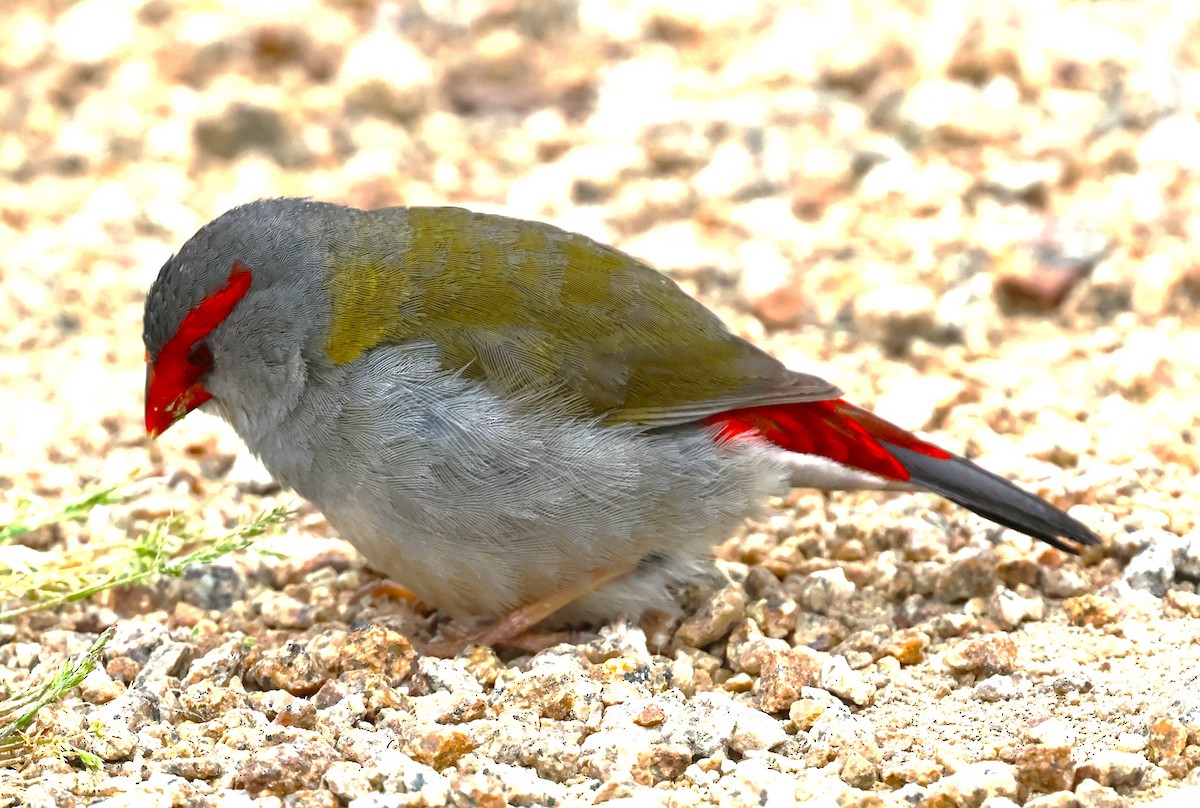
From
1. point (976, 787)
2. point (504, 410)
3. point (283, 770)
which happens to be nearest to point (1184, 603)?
point (976, 787)

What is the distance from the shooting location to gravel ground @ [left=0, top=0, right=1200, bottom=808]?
336 cm

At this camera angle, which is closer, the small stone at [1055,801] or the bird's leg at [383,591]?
the small stone at [1055,801]

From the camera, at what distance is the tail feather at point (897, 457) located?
13.4 feet

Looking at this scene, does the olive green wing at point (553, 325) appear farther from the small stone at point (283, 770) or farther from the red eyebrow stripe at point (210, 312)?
the small stone at point (283, 770)

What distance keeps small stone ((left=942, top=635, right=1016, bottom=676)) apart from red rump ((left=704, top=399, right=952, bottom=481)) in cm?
56

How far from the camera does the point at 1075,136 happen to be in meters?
6.65

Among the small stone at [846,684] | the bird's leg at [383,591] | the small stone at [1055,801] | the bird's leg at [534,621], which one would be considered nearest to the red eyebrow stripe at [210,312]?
the bird's leg at [383,591]

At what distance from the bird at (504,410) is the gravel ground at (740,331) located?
8.9 inches

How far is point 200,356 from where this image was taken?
168 inches

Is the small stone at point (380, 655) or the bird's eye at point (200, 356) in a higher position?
the bird's eye at point (200, 356)

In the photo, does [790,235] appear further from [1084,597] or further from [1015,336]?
[1084,597]

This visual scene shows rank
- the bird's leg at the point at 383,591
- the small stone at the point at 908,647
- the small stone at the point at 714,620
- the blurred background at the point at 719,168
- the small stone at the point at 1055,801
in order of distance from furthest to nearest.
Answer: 1. the blurred background at the point at 719,168
2. the bird's leg at the point at 383,591
3. the small stone at the point at 714,620
4. the small stone at the point at 908,647
5. the small stone at the point at 1055,801

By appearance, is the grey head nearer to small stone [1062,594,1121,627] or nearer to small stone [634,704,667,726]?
small stone [634,704,667,726]

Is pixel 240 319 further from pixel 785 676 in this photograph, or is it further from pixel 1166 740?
pixel 1166 740
